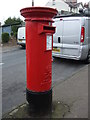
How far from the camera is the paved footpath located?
10.4 feet

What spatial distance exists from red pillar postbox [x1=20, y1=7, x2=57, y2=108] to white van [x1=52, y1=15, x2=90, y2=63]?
13.3 ft

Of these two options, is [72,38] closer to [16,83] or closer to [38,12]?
[16,83]

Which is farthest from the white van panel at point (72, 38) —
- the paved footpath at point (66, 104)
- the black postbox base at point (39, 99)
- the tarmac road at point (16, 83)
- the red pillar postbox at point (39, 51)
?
the black postbox base at point (39, 99)

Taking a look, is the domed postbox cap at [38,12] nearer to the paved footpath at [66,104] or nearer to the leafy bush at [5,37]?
the paved footpath at [66,104]

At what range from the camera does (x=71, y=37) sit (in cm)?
726

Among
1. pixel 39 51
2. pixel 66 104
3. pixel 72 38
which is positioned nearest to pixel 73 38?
pixel 72 38

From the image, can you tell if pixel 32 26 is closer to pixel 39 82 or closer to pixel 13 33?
pixel 39 82

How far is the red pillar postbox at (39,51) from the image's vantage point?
2.93m

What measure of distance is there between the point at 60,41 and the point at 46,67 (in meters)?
4.76

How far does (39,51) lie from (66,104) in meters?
1.36

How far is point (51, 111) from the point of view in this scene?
3.29 meters

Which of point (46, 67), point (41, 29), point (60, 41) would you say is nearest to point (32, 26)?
point (41, 29)

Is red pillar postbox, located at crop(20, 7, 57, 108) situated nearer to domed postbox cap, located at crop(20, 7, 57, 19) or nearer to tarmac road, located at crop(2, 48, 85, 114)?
domed postbox cap, located at crop(20, 7, 57, 19)

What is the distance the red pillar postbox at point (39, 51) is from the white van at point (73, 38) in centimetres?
404
